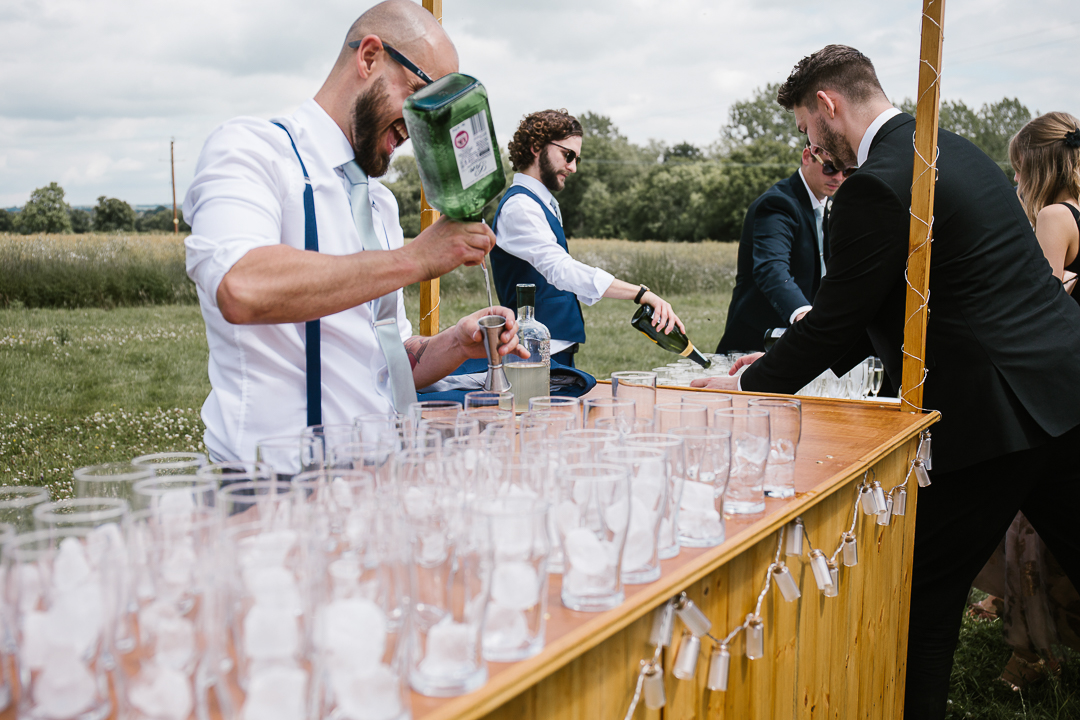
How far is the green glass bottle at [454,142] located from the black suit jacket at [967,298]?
1.25 meters

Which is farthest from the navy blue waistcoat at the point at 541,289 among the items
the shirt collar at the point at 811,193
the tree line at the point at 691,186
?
the tree line at the point at 691,186

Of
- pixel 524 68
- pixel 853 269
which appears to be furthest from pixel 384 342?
pixel 524 68

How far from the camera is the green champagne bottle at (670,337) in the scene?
2.98m

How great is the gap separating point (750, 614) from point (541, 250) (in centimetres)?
236

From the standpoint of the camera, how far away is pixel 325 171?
163 centimetres

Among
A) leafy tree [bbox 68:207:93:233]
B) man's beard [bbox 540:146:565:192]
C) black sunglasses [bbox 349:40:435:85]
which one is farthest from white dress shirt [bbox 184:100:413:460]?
leafy tree [bbox 68:207:93:233]

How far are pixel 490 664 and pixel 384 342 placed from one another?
3.45 feet

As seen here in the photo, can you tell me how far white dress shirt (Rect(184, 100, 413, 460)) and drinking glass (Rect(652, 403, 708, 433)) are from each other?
24.1 inches

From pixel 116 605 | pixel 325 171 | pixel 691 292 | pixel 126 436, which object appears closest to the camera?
pixel 116 605

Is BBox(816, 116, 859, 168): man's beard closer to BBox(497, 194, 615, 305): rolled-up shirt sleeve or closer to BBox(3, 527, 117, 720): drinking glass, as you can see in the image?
BBox(497, 194, 615, 305): rolled-up shirt sleeve

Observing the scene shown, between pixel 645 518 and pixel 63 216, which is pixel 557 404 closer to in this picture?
pixel 645 518

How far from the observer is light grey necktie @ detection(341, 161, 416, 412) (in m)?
1.69

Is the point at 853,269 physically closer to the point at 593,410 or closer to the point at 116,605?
the point at 593,410

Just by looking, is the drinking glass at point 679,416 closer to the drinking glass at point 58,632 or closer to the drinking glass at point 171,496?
the drinking glass at point 171,496
